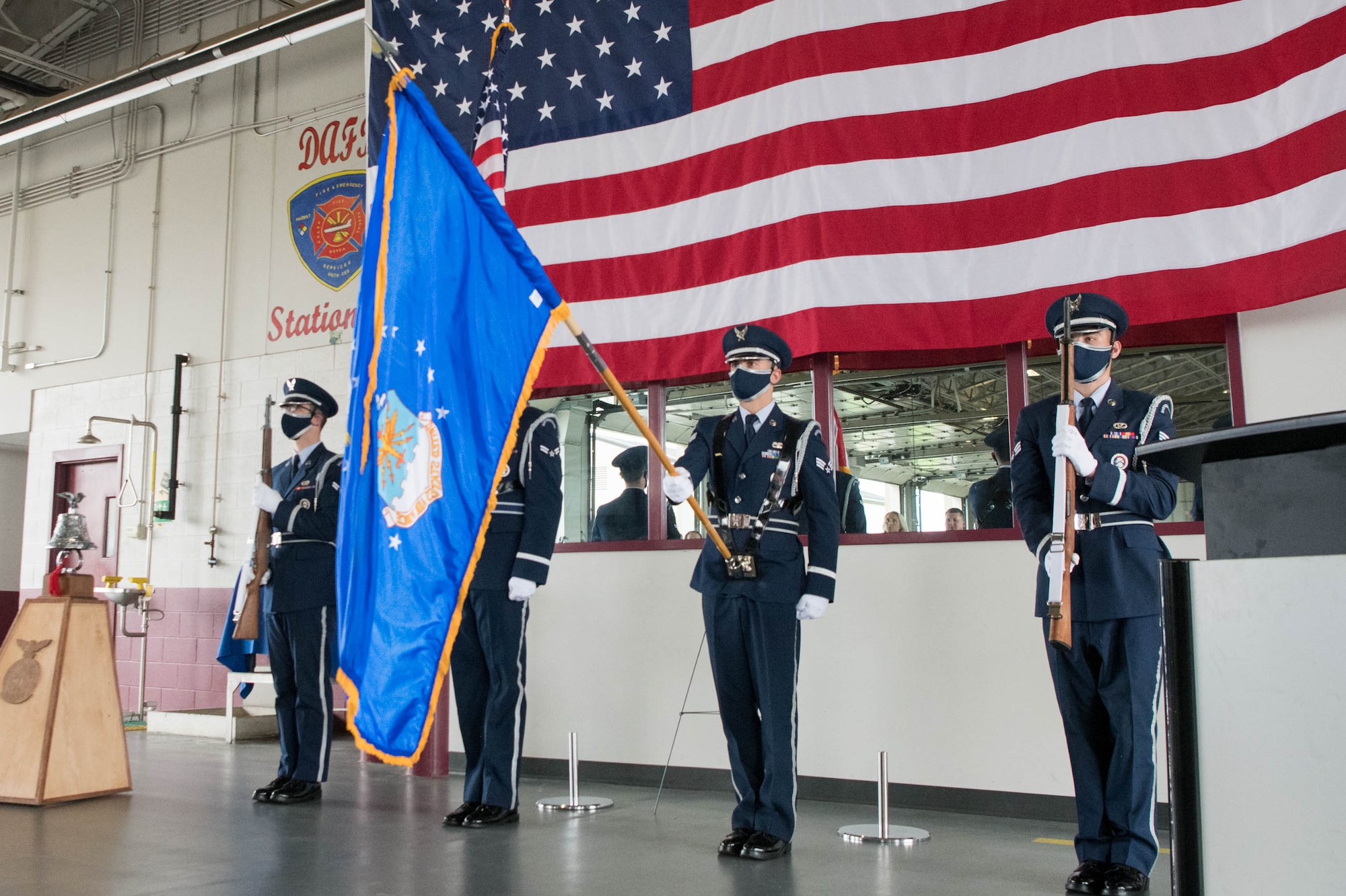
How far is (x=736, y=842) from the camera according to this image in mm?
3244

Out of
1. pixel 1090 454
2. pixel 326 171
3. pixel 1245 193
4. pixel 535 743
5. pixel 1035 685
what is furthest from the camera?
pixel 326 171

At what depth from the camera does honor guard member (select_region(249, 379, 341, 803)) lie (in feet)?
14.0

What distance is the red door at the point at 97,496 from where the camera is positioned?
7.95m

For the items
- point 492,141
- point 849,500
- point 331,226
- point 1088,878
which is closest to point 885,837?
point 1088,878

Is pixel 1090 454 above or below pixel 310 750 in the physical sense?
above

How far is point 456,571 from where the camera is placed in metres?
2.79

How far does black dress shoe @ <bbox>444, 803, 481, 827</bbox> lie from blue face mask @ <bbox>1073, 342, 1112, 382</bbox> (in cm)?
238

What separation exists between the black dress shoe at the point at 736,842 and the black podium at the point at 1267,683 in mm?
2349

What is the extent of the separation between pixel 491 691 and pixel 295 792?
3.40 feet

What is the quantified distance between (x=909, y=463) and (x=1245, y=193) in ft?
5.01

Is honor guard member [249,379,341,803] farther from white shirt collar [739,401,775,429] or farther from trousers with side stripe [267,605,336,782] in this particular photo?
white shirt collar [739,401,775,429]

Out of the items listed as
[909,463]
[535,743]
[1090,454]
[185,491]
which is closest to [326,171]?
[185,491]

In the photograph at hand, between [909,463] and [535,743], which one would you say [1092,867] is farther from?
[535,743]

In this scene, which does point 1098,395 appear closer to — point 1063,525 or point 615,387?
point 1063,525
